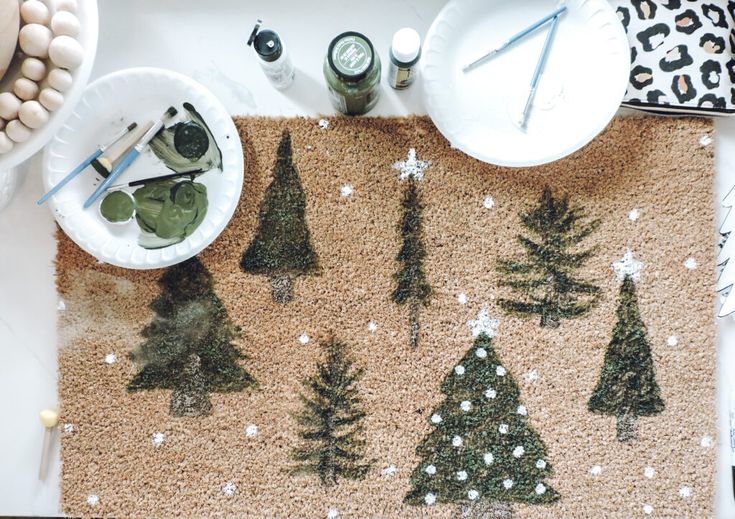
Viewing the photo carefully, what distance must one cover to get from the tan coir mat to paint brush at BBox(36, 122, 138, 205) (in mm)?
105

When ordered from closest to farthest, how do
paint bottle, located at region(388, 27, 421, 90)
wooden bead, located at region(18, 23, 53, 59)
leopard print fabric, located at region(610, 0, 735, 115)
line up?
wooden bead, located at region(18, 23, 53, 59), paint bottle, located at region(388, 27, 421, 90), leopard print fabric, located at region(610, 0, 735, 115)

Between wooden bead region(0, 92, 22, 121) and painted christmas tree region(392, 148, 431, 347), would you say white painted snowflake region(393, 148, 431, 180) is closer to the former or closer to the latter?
painted christmas tree region(392, 148, 431, 347)

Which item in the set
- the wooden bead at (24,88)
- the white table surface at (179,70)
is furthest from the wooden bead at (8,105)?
the white table surface at (179,70)

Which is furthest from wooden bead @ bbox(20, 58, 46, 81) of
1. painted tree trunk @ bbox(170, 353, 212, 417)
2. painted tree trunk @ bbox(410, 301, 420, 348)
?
painted tree trunk @ bbox(410, 301, 420, 348)

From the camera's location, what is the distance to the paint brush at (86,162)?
75 cm

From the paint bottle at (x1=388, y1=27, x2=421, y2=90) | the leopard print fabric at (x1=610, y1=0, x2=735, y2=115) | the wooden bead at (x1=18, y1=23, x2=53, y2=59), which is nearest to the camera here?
the wooden bead at (x1=18, y1=23, x2=53, y2=59)

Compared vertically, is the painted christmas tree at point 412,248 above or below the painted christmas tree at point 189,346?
A: above

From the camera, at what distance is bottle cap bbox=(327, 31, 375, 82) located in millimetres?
691

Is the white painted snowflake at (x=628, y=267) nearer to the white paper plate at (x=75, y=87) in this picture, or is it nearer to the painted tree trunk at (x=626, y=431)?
the painted tree trunk at (x=626, y=431)

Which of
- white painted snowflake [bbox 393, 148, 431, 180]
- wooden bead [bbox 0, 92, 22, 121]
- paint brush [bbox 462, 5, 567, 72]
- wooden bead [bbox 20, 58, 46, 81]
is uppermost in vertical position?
paint brush [bbox 462, 5, 567, 72]

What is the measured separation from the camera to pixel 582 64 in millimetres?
760

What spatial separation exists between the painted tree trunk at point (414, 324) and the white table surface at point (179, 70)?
28 centimetres

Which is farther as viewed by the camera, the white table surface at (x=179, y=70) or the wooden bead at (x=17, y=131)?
the white table surface at (x=179, y=70)

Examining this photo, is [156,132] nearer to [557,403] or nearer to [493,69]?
[493,69]
